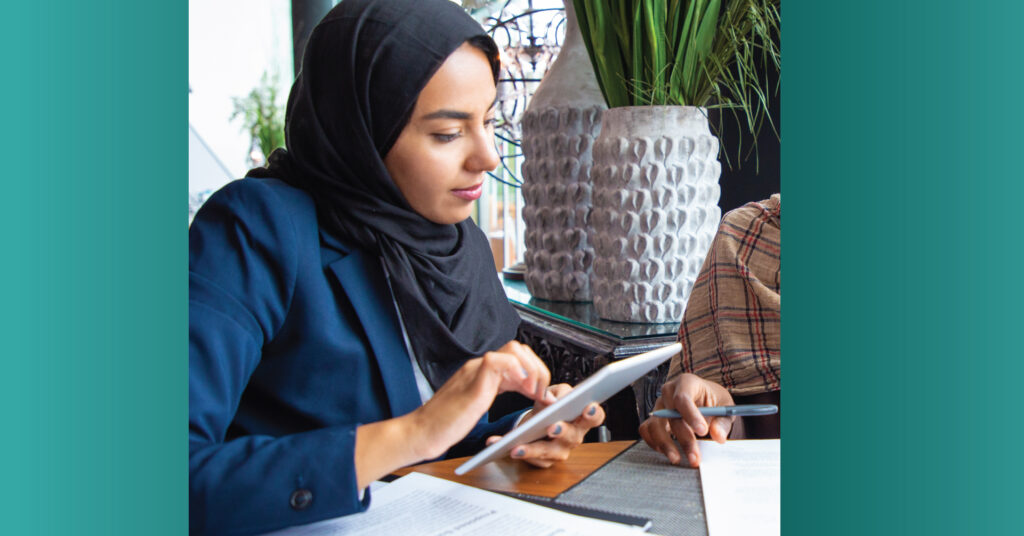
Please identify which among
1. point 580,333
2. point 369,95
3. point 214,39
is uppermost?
point 214,39

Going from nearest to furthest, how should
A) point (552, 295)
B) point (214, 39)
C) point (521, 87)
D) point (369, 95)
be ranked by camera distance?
point (369, 95), point (214, 39), point (552, 295), point (521, 87)

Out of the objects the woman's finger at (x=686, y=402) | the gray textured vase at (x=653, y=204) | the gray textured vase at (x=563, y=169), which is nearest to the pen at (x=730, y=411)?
the woman's finger at (x=686, y=402)

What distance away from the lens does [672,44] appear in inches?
52.8

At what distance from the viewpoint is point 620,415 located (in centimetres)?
144

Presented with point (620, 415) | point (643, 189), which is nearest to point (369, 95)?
point (643, 189)

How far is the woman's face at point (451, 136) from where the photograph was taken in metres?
0.83

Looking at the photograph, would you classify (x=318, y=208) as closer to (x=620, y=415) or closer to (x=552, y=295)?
(x=620, y=415)

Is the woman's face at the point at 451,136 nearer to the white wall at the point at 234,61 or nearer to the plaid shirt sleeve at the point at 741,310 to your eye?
the plaid shirt sleeve at the point at 741,310

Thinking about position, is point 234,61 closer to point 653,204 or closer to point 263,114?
point 263,114

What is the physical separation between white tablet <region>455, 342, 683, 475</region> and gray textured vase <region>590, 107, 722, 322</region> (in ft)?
2.10

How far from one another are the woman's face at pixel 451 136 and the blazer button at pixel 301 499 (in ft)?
1.19

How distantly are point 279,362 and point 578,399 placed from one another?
1.10 feet

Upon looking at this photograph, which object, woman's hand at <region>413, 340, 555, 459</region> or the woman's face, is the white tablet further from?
the woman's face

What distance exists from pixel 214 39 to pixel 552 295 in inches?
34.2
